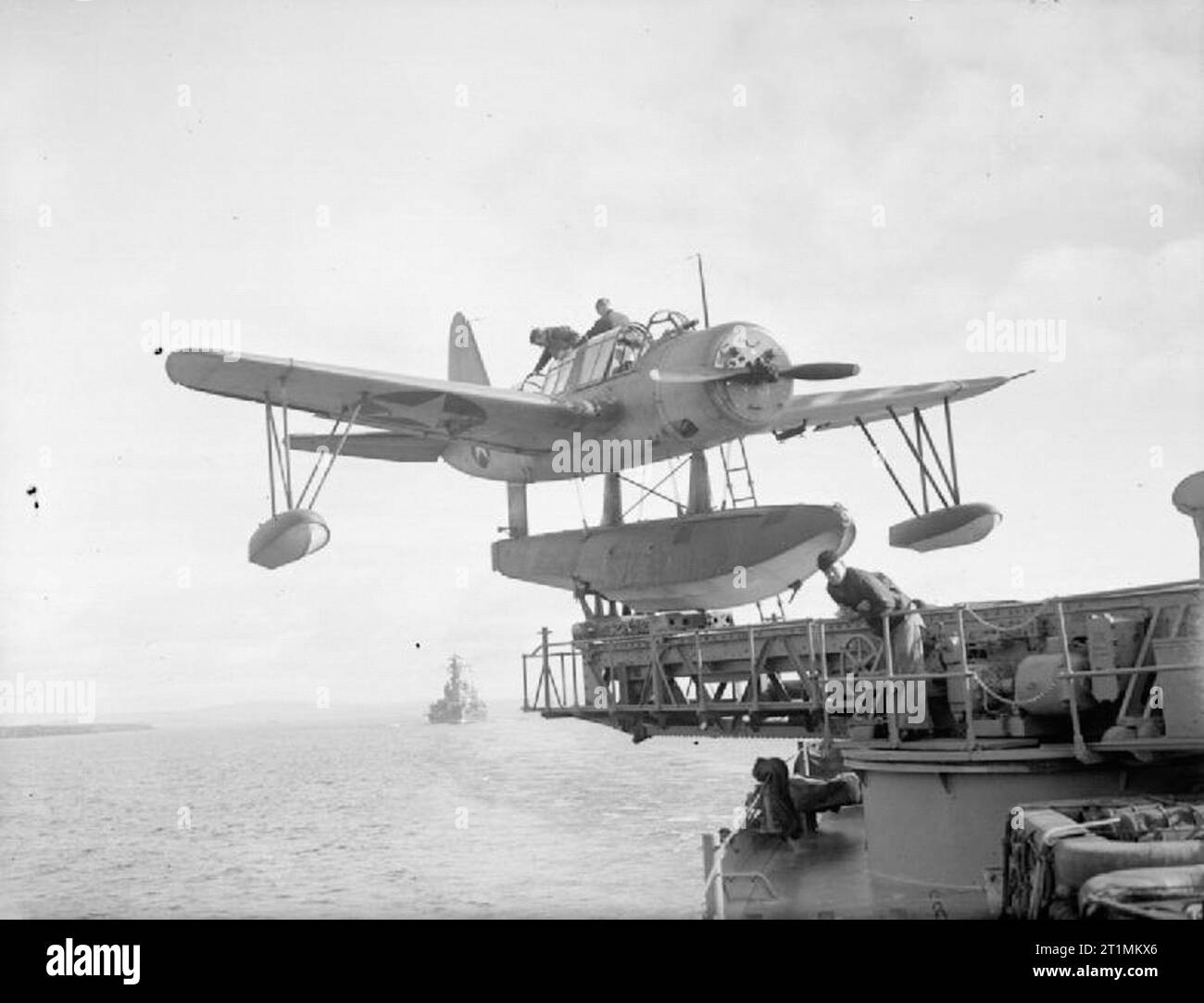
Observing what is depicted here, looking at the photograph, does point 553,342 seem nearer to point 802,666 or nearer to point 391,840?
point 802,666

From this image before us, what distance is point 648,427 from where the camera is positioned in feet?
68.6

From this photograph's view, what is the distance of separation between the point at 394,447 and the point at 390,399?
4.82 meters

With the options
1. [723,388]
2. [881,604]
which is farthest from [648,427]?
[881,604]

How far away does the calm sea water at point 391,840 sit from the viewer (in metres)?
26.8

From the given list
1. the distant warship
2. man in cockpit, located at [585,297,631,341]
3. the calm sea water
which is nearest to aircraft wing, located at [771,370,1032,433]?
man in cockpit, located at [585,297,631,341]

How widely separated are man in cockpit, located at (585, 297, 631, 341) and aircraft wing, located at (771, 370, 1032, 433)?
3.69m

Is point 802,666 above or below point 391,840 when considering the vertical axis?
above

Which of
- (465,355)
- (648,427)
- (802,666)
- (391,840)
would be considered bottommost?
(391,840)

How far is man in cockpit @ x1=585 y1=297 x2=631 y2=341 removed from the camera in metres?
22.9

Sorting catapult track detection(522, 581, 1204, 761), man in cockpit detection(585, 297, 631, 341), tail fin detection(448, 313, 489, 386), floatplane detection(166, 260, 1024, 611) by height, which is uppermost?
tail fin detection(448, 313, 489, 386)

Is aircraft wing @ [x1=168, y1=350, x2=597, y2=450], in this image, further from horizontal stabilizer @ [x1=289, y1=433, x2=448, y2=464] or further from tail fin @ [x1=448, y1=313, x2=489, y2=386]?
tail fin @ [x1=448, y1=313, x2=489, y2=386]

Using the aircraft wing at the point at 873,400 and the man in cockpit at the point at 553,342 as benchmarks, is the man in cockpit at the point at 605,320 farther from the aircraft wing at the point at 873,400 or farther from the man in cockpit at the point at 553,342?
the aircraft wing at the point at 873,400
